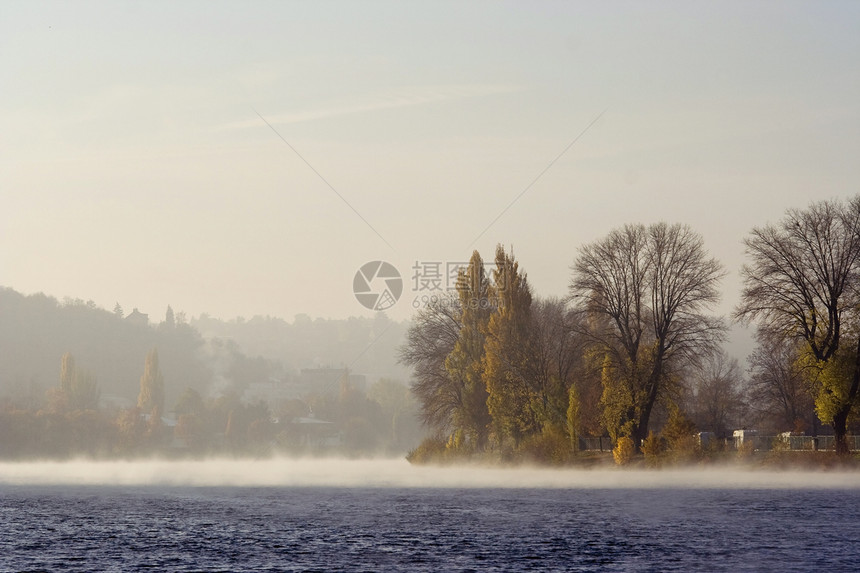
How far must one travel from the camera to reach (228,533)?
5797 centimetres

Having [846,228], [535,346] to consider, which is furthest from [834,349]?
[535,346]

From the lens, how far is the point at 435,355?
4459 inches

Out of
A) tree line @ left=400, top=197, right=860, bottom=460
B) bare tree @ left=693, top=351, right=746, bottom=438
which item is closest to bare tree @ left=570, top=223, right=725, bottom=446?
tree line @ left=400, top=197, right=860, bottom=460

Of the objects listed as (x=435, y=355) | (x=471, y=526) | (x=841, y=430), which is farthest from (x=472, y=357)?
(x=471, y=526)

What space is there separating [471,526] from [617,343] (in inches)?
1533

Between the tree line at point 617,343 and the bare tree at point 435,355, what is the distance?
0.15 metres

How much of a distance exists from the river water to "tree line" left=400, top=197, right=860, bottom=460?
21.1 feet

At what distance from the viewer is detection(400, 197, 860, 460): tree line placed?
270 feet

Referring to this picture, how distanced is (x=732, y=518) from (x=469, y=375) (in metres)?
47.1

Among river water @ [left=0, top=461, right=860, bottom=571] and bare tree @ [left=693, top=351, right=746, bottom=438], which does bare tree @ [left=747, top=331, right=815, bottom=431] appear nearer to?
bare tree @ [left=693, top=351, right=746, bottom=438]

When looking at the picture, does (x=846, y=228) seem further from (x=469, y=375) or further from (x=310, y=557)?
(x=310, y=557)

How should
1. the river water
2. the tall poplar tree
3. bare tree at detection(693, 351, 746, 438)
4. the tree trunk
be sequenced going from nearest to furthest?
the river water → the tree trunk → the tall poplar tree → bare tree at detection(693, 351, 746, 438)

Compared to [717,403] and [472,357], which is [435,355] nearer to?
[472,357]

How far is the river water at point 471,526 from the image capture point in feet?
147
